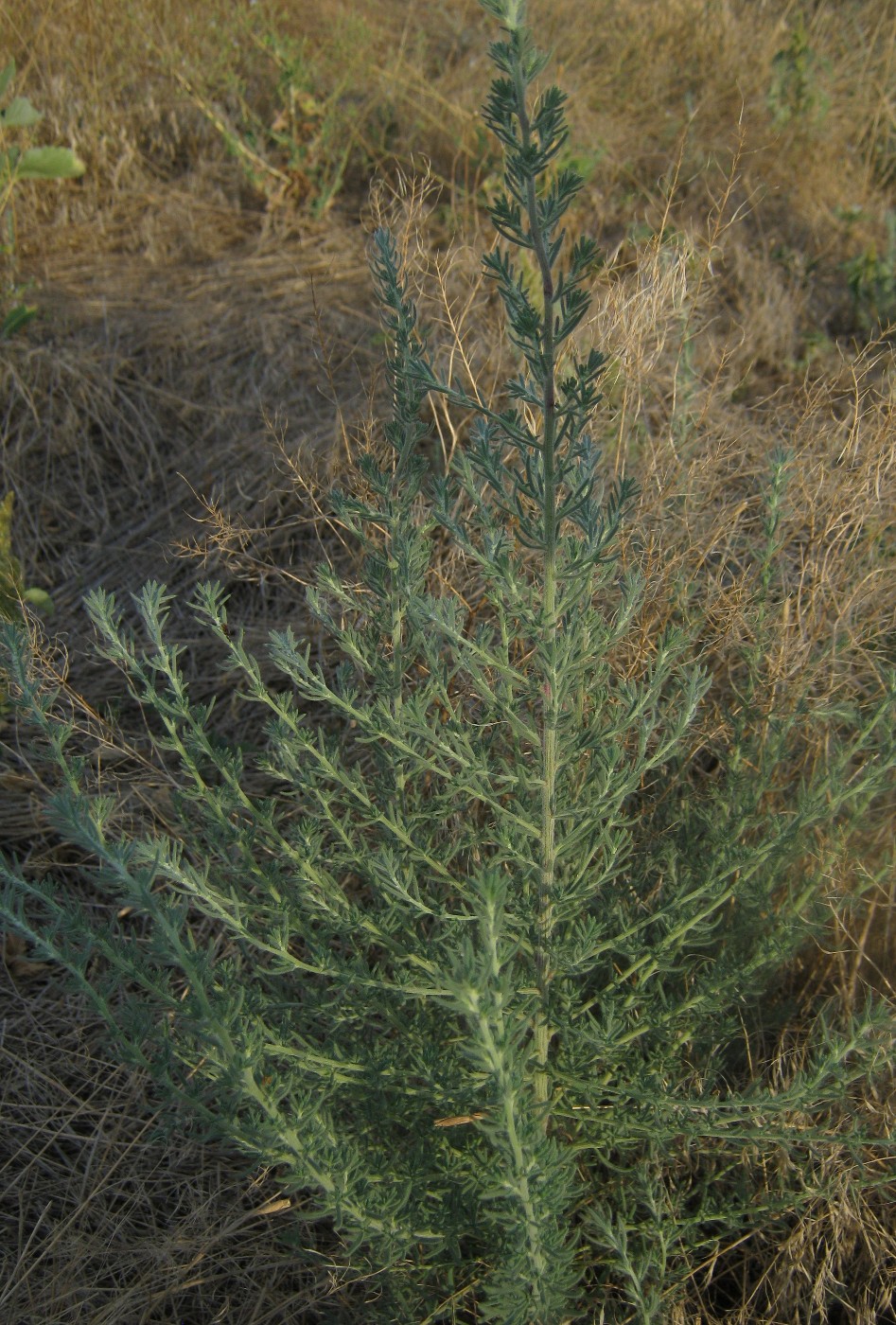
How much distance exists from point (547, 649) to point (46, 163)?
3.32 meters

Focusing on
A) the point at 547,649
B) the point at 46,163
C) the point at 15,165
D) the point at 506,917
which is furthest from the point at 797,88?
the point at 506,917

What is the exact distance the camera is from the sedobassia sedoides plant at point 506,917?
120cm

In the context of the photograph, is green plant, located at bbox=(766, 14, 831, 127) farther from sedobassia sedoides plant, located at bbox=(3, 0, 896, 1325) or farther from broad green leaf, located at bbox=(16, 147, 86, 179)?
sedobassia sedoides plant, located at bbox=(3, 0, 896, 1325)

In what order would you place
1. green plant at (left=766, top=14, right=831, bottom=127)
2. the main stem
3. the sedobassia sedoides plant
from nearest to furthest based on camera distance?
1. the main stem
2. the sedobassia sedoides plant
3. green plant at (left=766, top=14, right=831, bottom=127)

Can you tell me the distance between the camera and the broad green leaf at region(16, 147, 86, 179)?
12.0ft

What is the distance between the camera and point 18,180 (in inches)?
158

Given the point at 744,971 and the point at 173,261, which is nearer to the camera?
the point at 744,971

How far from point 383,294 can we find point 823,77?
4.22 meters

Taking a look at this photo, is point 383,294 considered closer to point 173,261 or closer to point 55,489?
point 55,489

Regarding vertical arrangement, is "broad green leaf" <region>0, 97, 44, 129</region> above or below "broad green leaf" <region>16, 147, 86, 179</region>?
above

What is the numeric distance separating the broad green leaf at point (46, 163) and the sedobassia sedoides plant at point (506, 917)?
8.76ft

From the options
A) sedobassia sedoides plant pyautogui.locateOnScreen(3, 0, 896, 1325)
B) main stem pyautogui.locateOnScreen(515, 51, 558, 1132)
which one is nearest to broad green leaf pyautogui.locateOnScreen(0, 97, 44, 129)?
sedobassia sedoides plant pyautogui.locateOnScreen(3, 0, 896, 1325)

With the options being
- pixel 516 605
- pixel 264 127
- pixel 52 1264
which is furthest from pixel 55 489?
pixel 516 605

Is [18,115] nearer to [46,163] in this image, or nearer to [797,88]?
[46,163]
